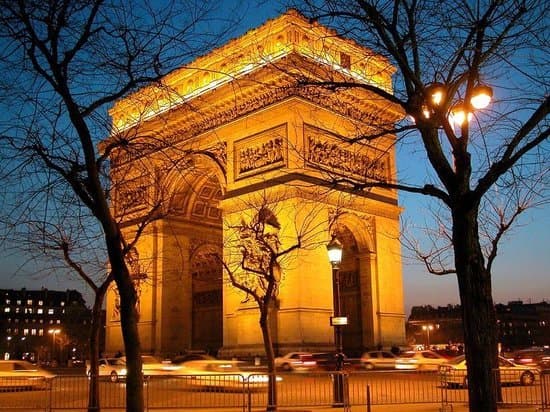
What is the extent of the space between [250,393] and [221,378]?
3.30ft

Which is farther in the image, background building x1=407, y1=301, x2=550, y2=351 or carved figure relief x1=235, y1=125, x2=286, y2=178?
background building x1=407, y1=301, x2=550, y2=351

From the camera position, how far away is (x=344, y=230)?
35844mm

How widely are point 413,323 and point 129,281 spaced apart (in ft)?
422

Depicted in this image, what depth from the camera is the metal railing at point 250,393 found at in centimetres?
1723

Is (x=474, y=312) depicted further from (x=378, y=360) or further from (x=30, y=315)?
(x=30, y=315)

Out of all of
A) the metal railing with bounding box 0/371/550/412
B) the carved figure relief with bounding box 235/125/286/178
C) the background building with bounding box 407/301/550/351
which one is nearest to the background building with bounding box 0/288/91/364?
the background building with bounding box 407/301/550/351

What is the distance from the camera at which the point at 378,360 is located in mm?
30594

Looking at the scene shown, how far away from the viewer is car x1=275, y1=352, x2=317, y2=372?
27.1 meters

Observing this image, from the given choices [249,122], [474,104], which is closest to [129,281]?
[474,104]

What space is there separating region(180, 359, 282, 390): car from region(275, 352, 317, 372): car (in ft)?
10.00

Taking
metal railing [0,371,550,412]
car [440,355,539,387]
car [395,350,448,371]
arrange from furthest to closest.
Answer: car [395,350,448,371]
car [440,355,539,387]
metal railing [0,371,550,412]

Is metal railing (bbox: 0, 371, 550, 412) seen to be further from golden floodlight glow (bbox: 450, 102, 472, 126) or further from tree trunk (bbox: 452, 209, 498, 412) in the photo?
tree trunk (bbox: 452, 209, 498, 412)

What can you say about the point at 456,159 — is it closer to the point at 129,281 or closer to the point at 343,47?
the point at 343,47

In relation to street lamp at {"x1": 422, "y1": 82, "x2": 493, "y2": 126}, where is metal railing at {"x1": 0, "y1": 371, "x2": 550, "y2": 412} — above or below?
below
